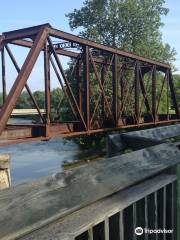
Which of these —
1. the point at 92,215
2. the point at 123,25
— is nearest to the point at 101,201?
the point at 92,215

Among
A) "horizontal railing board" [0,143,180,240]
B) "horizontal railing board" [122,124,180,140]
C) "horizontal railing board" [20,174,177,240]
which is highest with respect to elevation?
"horizontal railing board" [122,124,180,140]

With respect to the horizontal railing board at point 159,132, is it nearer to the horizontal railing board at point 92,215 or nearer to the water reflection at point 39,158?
the horizontal railing board at point 92,215

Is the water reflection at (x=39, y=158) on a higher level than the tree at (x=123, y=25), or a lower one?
lower

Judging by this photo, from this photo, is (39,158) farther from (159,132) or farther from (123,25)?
(159,132)

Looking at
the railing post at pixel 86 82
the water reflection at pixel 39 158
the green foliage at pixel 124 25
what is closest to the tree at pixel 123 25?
the green foliage at pixel 124 25

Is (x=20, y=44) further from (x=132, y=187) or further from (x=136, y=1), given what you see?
(x=136, y=1)

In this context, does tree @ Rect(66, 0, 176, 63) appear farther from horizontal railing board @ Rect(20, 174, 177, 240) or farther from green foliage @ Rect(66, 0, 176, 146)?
horizontal railing board @ Rect(20, 174, 177, 240)

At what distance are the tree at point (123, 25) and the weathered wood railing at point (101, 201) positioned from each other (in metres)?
35.2

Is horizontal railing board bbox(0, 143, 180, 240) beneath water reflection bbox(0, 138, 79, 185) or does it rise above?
above

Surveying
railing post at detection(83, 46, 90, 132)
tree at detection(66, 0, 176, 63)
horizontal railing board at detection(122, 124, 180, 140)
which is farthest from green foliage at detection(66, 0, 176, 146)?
horizontal railing board at detection(122, 124, 180, 140)

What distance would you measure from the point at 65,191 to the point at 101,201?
276mm

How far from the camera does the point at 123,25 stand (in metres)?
38.2

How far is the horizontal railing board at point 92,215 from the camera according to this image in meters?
1.65

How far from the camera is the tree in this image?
3784 centimetres
